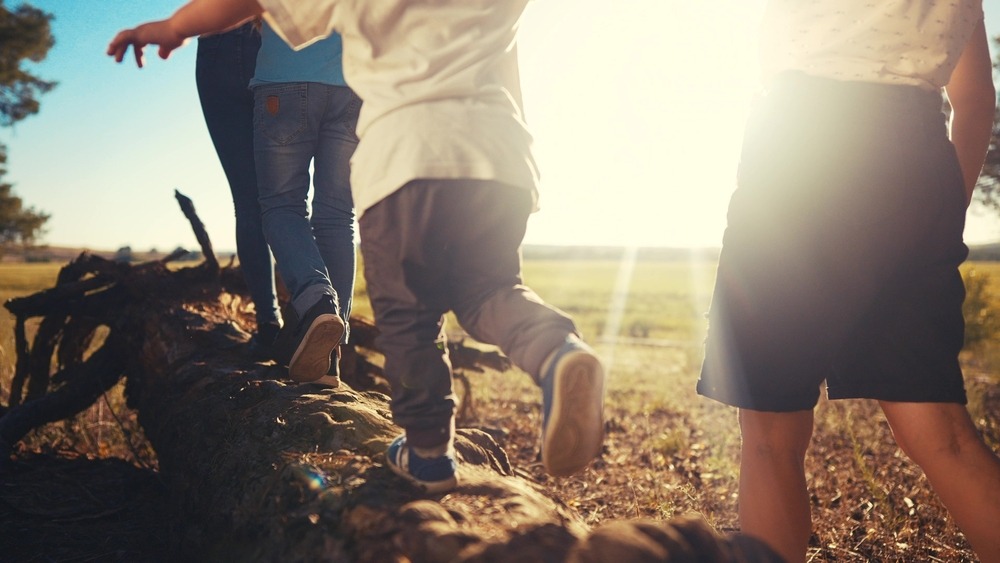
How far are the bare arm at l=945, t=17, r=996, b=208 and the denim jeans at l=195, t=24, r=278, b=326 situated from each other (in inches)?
107

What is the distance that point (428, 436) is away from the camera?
5.62 feet

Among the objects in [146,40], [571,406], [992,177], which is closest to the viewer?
[571,406]

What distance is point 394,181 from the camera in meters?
1.65

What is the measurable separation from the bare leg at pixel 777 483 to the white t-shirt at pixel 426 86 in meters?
0.92

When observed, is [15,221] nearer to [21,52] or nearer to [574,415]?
[21,52]

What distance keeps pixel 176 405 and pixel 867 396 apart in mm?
2664

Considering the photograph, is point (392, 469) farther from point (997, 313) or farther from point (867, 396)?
point (997, 313)

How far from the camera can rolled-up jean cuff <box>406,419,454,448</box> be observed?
171 centimetres

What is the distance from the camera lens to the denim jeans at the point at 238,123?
9.75 ft

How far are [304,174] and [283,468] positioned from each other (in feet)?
4.75

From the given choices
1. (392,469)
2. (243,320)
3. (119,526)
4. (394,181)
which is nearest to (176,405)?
(119,526)

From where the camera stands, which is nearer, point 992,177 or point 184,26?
point 184,26

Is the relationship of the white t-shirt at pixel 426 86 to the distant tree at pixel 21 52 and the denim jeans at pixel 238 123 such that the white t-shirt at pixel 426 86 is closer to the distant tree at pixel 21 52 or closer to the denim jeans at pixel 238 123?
the denim jeans at pixel 238 123

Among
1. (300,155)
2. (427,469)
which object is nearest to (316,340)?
(300,155)
